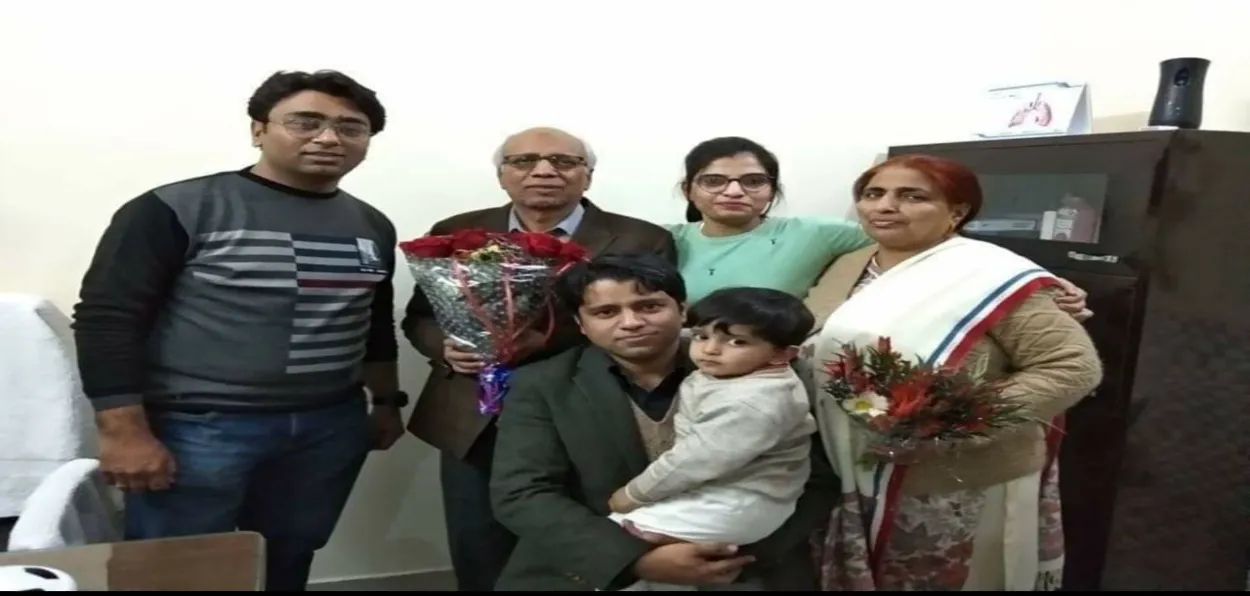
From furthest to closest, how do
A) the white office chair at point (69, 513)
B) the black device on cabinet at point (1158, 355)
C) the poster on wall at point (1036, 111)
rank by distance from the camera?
the poster on wall at point (1036, 111)
the black device on cabinet at point (1158, 355)
the white office chair at point (69, 513)

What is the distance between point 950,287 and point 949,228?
16cm

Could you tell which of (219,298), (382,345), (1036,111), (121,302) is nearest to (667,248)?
(382,345)

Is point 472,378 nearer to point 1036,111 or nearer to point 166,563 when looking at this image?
point 166,563

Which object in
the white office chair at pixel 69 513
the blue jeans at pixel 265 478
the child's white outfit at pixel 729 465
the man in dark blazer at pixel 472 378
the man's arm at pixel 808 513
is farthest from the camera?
the man in dark blazer at pixel 472 378

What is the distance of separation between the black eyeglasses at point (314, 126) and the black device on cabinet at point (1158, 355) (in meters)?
1.68

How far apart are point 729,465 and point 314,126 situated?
105 centimetres

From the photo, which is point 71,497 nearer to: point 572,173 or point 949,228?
point 572,173

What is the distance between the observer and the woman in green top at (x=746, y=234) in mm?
1847

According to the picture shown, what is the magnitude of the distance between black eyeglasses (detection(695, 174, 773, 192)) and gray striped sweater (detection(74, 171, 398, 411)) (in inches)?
29.5

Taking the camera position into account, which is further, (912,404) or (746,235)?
(746,235)

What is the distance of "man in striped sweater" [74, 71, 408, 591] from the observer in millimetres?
1585

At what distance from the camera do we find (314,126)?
1.70 m

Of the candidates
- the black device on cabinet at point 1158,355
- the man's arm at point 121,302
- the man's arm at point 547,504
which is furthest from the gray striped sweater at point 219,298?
the black device on cabinet at point 1158,355

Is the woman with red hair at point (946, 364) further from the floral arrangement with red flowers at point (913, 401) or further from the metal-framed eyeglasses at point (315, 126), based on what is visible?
the metal-framed eyeglasses at point (315, 126)
